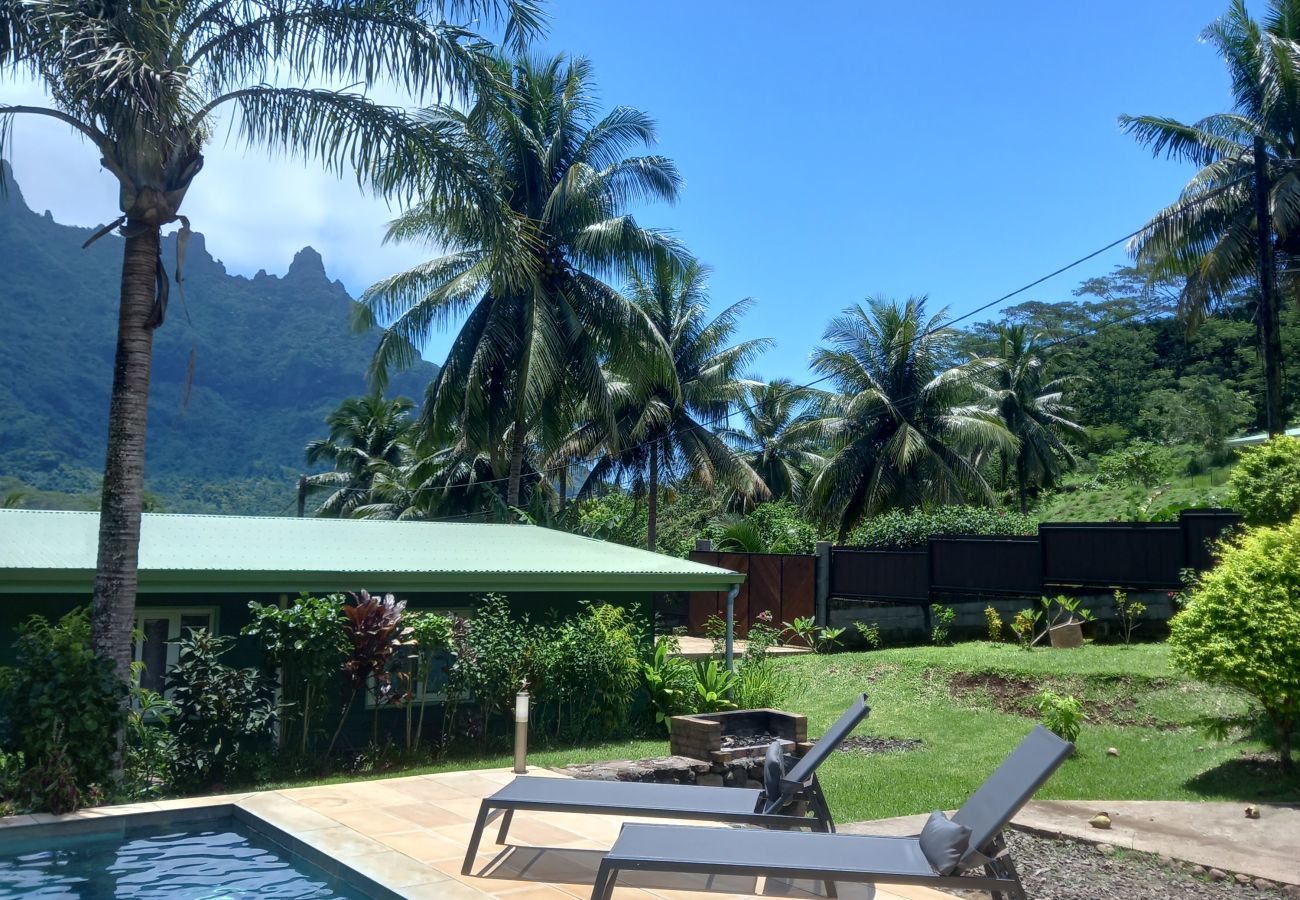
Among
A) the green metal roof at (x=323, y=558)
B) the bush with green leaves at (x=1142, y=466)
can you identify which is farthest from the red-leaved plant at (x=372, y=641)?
the bush with green leaves at (x=1142, y=466)

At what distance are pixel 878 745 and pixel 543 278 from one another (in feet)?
42.8

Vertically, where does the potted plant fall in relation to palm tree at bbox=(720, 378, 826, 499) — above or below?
below

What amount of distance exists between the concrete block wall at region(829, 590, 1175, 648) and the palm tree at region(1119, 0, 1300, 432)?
15.7 feet

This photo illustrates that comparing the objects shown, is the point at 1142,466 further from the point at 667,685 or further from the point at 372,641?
the point at 372,641

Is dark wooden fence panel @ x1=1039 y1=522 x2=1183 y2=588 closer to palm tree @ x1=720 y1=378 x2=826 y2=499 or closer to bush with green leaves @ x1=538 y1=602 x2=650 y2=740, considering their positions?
bush with green leaves @ x1=538 y1=602 x2=650 y2=740

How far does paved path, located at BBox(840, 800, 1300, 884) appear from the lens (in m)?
7.39

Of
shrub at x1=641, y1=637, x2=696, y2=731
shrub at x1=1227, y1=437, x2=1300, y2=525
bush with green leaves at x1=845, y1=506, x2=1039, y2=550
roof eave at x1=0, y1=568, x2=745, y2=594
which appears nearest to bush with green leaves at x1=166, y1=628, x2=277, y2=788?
roof eave at x1=0, y1=568, x2=745, y2=594

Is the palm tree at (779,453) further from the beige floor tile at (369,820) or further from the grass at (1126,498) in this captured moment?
the beige floor tile at (369,820)

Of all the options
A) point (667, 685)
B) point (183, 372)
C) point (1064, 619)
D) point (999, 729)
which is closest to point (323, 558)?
point (667, 685)

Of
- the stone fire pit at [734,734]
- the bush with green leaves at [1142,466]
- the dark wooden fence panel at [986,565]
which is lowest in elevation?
the stone fire pit at [734,734]

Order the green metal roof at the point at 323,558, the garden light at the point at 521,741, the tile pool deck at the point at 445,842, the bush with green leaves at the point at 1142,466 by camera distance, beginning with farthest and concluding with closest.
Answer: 1. the bush with green leaves at the point at 1142,466
2. the green metal roof at the point at 323,558
3. the garden light at the point at 521,741
4. the tile pool deck at the point at 445,842

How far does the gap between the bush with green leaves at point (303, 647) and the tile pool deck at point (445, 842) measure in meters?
1.96

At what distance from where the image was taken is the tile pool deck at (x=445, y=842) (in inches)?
247

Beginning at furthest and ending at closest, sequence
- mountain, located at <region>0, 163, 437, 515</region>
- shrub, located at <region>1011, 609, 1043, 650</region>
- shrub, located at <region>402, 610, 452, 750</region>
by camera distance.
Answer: mountain, located at <region>0, 163, 437, 515</region> < shrub, located at <region>1011, 609, 1043, 650</region> < shrub, located at <region>402, 610, 452, 750</region>
